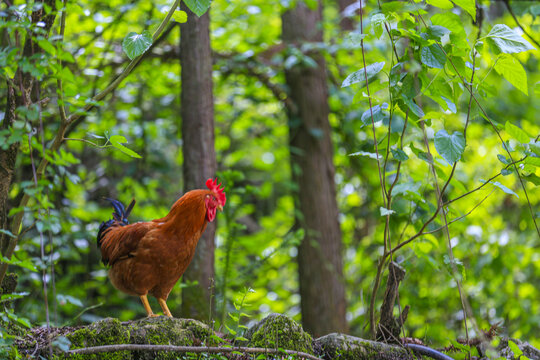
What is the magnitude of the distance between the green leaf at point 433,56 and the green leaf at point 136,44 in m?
1.15

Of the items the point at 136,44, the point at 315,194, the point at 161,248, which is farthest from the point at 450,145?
the point at 315,194

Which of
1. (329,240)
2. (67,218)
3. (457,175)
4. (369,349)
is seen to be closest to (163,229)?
(369,349)

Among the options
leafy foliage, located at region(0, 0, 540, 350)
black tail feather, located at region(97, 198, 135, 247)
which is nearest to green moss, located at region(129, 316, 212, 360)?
leafy foliage, located at region(0, 0, 540, 350)

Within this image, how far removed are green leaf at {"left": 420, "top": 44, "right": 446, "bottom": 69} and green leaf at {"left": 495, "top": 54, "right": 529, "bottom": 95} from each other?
0.87 ft

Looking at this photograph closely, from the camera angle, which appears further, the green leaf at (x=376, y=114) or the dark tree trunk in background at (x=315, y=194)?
the dark tree trunk in background at (x=315, y=194)

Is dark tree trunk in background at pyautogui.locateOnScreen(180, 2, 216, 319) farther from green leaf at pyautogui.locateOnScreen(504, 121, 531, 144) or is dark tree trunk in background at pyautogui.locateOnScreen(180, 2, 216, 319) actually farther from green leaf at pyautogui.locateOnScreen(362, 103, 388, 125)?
green leaf at pyautogui.locateOnScreen(504, 121, 531, 144)

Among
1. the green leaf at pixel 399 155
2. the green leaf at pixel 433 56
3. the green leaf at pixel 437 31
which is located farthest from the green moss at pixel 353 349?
the green leaf at pixel 437 31

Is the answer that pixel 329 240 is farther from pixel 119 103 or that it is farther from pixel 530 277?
pixel 530 277

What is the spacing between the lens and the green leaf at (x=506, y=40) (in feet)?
6.95

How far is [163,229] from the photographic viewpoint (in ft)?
9.64

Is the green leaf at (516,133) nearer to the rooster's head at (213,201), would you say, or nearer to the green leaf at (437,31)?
the green leaf at (437,31)

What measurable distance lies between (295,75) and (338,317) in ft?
8.98

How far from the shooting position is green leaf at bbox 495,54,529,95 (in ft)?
7.29

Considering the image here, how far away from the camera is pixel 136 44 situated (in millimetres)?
2041
